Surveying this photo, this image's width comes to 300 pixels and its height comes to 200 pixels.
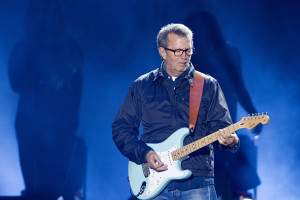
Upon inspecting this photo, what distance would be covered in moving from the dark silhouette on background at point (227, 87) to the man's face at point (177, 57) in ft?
6.00

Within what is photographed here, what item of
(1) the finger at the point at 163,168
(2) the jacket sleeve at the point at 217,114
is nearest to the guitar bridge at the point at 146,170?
(1) the finger at the point at 163,168

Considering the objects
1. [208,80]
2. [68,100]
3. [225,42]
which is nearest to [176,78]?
[208,80]

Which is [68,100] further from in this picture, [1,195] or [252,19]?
[252,19]

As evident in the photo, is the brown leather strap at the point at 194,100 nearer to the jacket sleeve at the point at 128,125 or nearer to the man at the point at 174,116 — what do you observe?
the man at the point at 174,116

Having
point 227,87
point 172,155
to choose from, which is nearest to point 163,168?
point 172,155

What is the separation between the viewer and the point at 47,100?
505 cm

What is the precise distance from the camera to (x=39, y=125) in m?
5.05

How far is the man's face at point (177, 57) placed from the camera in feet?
10.1

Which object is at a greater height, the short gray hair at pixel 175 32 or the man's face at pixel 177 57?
the short gray hair at pixel 175 32

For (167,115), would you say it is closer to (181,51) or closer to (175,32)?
(181,51)

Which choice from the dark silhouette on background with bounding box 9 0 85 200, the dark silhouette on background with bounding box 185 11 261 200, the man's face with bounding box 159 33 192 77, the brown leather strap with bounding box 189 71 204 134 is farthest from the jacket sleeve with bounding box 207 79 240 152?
the dark silhouette on background with bounding box 9 0 85 200

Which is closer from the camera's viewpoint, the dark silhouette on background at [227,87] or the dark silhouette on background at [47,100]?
the dark silhouette on background at [227,87]

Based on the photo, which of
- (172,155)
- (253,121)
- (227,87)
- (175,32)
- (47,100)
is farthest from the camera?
(47,100)

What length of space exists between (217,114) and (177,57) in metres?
0.59
